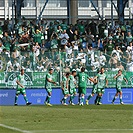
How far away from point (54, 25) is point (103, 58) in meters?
5.13

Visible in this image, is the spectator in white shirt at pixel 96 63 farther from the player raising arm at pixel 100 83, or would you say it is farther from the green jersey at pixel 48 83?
the green jersey at pixel 48 83

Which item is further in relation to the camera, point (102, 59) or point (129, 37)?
point (129, 37)

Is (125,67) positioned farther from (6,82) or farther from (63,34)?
(6,82)

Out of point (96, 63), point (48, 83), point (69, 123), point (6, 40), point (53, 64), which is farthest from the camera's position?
point (6, 40)

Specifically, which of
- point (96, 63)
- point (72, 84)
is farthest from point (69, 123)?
point (96, 63)

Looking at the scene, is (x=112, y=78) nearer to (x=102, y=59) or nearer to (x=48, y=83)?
(x=102, y=59)

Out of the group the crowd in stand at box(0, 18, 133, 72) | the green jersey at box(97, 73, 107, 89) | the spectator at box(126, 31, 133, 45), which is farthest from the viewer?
the spectator at box(126, 31, 133, 45)

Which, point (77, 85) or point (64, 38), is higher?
point (64, 38)

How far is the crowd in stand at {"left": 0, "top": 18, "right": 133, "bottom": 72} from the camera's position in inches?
1427

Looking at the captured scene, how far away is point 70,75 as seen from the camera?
36.4m

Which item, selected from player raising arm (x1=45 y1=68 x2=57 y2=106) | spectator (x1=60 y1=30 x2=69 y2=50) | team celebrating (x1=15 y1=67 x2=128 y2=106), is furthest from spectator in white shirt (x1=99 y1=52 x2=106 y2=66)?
spectator (x1=60 y1=30 x2=69 y2=50)

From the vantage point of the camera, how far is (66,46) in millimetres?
38594

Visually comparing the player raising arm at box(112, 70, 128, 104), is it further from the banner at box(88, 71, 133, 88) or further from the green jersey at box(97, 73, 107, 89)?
the green jersey at box(97, 73, 107, 89)

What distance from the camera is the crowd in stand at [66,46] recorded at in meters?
36.2
